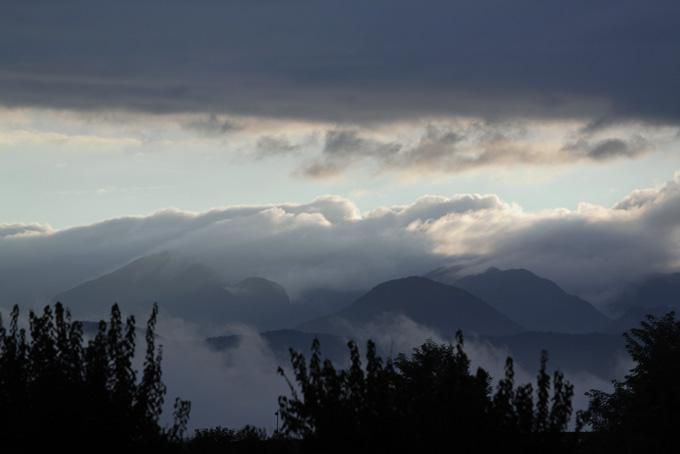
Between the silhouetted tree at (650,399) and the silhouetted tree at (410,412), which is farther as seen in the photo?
the silhouetted tree at (650,399)

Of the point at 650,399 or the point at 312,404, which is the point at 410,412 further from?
the point at 650,399

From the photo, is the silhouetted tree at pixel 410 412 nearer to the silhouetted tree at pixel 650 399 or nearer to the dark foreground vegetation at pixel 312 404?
the dark foreground vegetation at pixel 312 404

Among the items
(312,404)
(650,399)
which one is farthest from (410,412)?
(650,399)

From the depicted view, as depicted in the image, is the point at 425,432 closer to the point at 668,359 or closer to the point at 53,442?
the point at 53,442

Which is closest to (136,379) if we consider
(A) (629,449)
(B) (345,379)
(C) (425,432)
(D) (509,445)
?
(B) (345,379)

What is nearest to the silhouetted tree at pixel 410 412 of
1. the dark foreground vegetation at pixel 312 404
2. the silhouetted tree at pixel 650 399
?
the dark foreground vegetation at pixel 312 404

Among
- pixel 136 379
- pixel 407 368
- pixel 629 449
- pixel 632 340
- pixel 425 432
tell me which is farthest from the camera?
pixel 407 368

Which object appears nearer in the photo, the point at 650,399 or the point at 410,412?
the point at 410,412

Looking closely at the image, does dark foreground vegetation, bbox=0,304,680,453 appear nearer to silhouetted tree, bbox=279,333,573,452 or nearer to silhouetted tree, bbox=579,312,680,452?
silhouetted tree, bbox=279,333,573,452

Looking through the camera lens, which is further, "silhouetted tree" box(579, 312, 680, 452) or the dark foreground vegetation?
"silhouetted tree" box(579, 312, 680, 452)

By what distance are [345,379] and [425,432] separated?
3.78 metres

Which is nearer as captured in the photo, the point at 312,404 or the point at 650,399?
the point at 312,404

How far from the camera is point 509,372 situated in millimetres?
47719

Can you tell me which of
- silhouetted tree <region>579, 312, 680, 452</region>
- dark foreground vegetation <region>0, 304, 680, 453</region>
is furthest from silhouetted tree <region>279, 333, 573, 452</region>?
silhouetted tree <region>579, 312, 680, 452</region>
